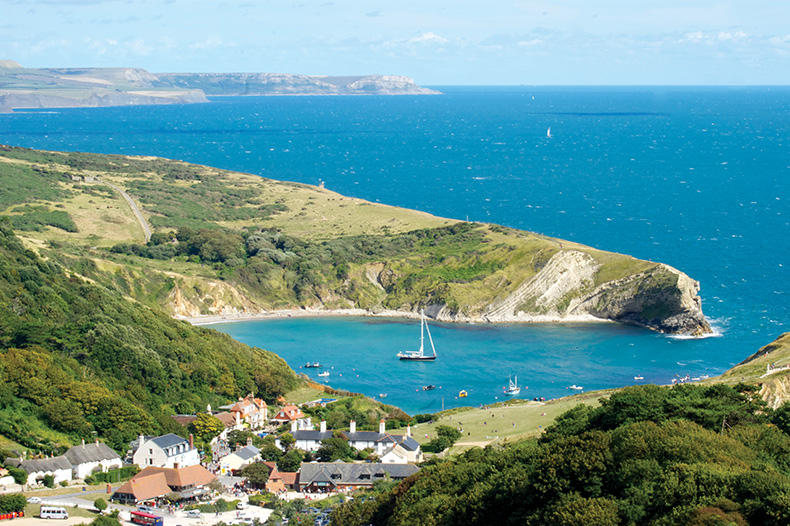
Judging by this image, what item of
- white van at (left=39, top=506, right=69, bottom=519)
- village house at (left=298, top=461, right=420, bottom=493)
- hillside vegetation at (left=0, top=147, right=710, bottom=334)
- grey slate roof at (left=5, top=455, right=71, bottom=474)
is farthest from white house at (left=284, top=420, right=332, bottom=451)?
hillside vegetation at (left=0, top=147, right=710, bottom=334)

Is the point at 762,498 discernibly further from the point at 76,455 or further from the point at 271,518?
the point at 76,455

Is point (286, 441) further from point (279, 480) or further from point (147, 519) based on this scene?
point (147, 519)

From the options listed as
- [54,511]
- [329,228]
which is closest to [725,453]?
[54,511]

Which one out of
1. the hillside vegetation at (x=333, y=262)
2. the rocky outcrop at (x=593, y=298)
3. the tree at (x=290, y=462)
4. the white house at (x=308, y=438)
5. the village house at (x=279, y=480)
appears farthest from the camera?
the hillside vegetation at (x=333, y=262)

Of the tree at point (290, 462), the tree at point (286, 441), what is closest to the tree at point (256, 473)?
the tree at point (290, 462)

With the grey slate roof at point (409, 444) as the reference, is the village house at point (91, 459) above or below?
above

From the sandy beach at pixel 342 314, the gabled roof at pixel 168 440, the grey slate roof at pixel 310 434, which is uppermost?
the gabled roof at pixel 168 440

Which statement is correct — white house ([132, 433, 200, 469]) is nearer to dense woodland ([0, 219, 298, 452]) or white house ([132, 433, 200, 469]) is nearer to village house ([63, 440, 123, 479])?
village house ([63, 440, 123, 479])

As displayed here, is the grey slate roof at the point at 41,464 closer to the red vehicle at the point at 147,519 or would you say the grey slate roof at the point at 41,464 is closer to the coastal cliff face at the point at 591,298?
the red vehicle at the point at 147,519
